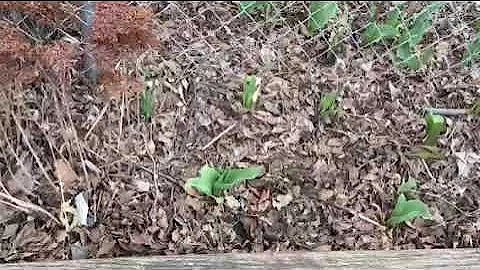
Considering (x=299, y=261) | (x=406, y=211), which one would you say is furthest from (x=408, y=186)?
(x=299, y=261)

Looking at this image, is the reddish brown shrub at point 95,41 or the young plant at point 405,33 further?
the young plant at point 405,33

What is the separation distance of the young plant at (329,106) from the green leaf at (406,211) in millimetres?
398

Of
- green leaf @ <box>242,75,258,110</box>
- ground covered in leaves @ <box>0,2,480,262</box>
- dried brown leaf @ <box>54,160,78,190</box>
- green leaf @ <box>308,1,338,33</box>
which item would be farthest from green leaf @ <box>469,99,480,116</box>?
dried brown leaf @ <box>54,160,78,190</box>

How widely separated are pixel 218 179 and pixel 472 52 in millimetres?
1093

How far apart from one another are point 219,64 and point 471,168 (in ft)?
3.22

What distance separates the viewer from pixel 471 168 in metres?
2.45

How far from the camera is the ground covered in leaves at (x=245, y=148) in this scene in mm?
2154

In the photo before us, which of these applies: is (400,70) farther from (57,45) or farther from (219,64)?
(57,45)

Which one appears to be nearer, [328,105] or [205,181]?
[205,181]

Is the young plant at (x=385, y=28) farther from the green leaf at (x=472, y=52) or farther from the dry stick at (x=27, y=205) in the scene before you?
the dry stick at (x=27, y=205)

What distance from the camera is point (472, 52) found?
2.54m

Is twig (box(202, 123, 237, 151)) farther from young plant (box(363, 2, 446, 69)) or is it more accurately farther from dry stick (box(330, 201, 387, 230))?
young plant (box(363, 2, 446, 69))

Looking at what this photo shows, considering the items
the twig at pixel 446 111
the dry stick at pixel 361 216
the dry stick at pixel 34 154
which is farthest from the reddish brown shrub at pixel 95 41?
the twig at pixel 446 111

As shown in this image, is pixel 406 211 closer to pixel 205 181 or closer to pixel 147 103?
pixel 205 181
